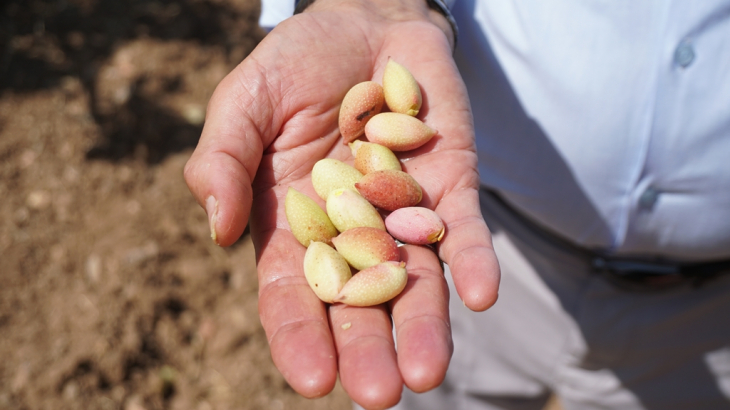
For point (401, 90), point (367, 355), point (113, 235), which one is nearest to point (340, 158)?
point (401, 90)

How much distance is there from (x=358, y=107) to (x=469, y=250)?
2.20 feet

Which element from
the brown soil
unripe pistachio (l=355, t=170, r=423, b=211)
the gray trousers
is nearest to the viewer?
unripe pistachio (l=355, t=170, r=423, b=211)

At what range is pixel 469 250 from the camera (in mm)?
1322

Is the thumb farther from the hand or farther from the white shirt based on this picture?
the white shirt

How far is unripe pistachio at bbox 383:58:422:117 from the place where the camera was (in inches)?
67.6

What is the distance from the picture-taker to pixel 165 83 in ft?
12.5

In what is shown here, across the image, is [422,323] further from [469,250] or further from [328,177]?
[328,177]

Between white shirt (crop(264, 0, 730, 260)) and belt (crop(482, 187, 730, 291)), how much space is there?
0.28ft

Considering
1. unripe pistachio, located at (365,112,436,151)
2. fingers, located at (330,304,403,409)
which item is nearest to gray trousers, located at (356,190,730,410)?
unripe pistachio, located at (365,112,436,151)

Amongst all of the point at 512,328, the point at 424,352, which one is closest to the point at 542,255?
the point at 512,328

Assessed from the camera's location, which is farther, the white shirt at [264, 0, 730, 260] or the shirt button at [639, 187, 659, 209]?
the shirt button at [639, 187, 659, 209]

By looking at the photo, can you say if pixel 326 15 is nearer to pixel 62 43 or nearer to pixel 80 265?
pixel 80 265

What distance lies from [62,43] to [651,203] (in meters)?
4.06

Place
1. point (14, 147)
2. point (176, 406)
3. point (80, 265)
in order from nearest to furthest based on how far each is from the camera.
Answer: point (176, 406)
point (80, 265)
point (14, 147)
